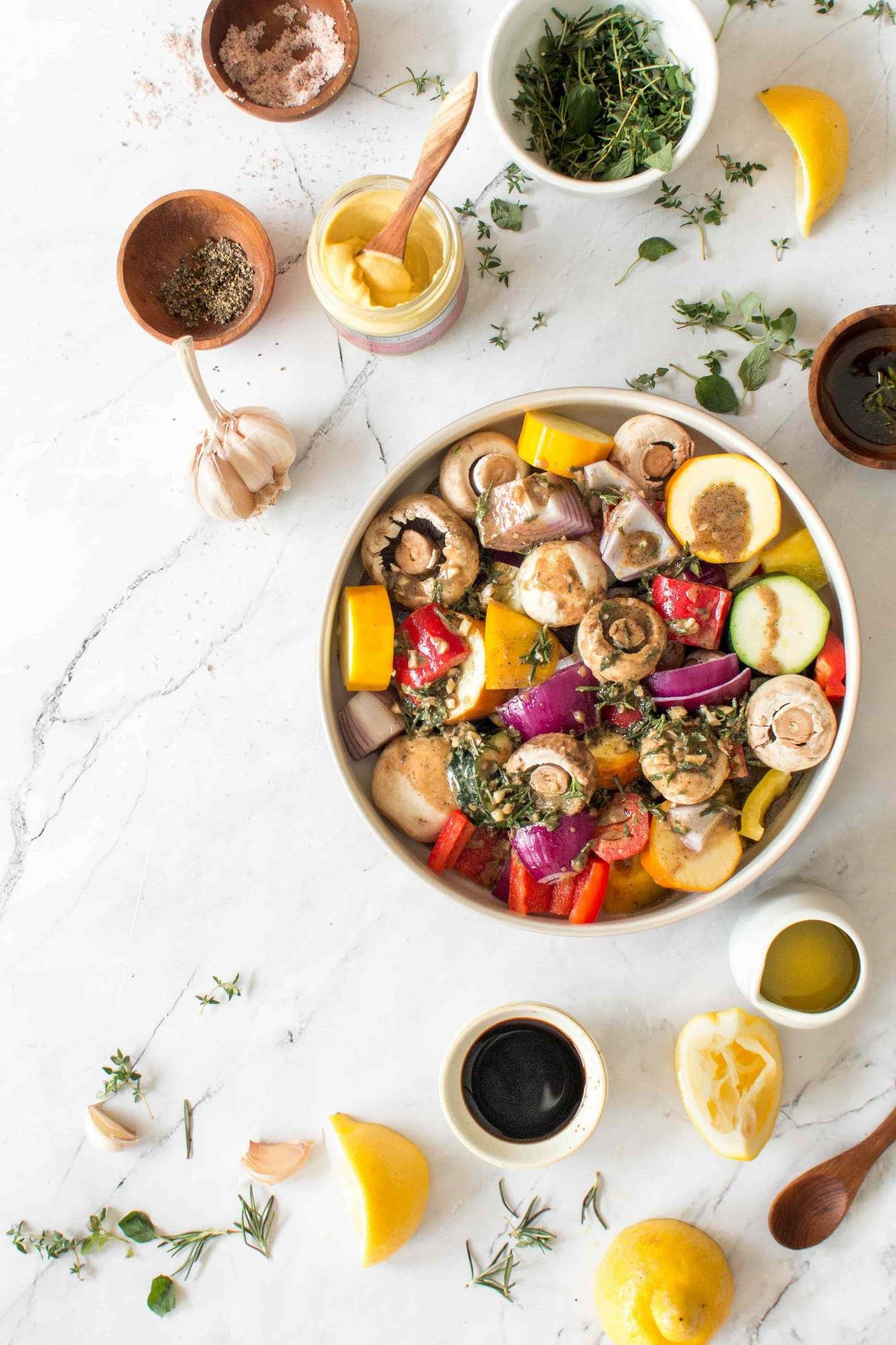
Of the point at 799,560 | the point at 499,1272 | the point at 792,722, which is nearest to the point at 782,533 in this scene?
the point at 799,560

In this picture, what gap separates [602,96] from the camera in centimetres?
153

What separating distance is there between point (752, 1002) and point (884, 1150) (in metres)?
0.42

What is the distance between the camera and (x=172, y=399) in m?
1.72

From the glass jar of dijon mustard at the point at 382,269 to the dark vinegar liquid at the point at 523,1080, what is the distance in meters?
1.15

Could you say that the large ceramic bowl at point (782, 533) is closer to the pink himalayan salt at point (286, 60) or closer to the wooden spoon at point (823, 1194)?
the wooden spoon at point (823, 1194)

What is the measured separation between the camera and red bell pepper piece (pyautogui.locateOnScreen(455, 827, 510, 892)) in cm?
157

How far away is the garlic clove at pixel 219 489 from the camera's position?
5.19 feet

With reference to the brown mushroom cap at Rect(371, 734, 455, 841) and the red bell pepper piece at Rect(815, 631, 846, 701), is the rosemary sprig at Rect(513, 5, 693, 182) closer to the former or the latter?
the red bell pepper piece at Rect(815, 631, 846, 701)

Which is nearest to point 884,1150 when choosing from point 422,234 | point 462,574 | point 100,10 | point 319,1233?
point 319,1233

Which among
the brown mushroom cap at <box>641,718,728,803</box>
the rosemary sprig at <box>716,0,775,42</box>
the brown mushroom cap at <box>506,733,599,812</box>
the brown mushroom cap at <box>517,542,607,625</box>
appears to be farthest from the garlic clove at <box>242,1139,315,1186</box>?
the rosemary sprig at <box>716,0,775,42</box>

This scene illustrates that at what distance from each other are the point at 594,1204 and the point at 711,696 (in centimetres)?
93

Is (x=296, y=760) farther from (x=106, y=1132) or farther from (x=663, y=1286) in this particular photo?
(x=663, y=1286)

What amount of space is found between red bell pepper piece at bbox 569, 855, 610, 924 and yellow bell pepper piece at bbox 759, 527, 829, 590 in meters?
0.53

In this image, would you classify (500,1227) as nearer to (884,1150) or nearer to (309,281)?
(884,1150)
